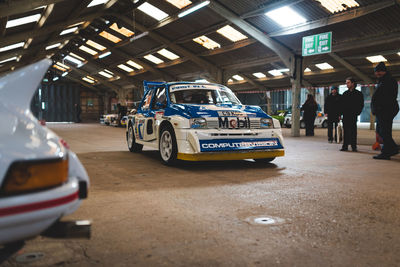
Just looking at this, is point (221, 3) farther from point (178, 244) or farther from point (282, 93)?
point (282, 93)

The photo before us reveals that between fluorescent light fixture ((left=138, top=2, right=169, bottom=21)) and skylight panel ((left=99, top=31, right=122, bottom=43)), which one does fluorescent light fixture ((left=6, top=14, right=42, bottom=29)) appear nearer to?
fluorescent light fixture ((left=138, top=2, right=169, bottom=21))

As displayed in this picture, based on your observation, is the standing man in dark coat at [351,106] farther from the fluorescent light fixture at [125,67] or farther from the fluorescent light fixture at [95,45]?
the fluorescent light fixture at [125,67]

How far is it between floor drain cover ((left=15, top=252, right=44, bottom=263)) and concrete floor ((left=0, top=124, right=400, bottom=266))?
0.12ft

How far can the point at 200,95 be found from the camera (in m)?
7.20

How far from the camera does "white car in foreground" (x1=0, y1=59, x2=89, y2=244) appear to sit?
1.50m

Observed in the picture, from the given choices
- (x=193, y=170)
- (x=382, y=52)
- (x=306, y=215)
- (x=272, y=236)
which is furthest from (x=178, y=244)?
(x=382, y=52)

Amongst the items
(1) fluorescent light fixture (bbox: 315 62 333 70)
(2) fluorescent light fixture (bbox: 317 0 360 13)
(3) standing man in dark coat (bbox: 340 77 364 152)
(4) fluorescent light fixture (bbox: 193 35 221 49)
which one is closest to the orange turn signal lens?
(3) standing man in dark coat (bbox: 340 77 364 152)

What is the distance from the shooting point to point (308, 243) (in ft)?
8.46

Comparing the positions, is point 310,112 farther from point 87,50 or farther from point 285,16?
point 87,50

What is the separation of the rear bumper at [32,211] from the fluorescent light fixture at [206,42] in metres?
18.1

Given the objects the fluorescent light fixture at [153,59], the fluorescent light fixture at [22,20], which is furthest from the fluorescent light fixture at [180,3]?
the fluorescent light fixture at [153,59]

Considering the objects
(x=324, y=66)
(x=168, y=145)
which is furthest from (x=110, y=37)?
(x=168, y=145)

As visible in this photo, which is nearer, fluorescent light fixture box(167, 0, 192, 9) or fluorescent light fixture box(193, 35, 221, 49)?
fluorescent light fixture box(167, 0, 192, 9)

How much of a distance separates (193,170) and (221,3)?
10.4 metres
